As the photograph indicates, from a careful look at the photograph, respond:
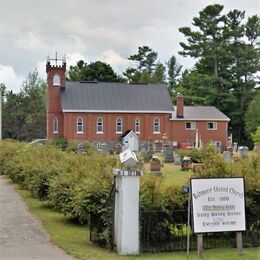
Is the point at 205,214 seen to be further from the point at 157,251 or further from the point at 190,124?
the point at 190,124

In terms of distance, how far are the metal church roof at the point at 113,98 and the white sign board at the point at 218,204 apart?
5298 centimetres

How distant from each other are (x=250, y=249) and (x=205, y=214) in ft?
5.56

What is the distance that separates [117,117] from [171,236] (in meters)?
54.0

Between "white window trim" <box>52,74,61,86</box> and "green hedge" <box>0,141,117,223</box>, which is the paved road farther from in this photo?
"white window trim" <box>52,74,61,86</box>

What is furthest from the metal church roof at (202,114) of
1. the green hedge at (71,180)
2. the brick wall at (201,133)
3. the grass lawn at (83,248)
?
the grass lawn at (83,248)

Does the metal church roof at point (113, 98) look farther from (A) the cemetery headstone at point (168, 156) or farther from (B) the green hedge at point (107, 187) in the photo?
(B) the green hedge at point (107, 187)

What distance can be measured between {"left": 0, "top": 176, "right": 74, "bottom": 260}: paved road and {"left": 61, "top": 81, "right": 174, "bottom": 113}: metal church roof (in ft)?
155

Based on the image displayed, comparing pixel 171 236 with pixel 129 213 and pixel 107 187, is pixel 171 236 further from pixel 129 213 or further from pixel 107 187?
pixel 107 187

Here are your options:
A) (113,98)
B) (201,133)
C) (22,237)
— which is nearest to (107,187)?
(22,237)

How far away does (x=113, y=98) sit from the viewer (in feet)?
215

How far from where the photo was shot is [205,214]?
32.9 ft

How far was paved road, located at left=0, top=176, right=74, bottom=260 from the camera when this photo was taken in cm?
957

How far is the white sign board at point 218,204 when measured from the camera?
9.99 m

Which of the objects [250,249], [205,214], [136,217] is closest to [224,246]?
[250,249]
